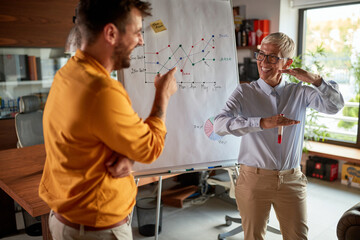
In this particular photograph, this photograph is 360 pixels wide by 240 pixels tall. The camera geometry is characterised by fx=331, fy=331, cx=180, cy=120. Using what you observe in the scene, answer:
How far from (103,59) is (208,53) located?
1.26 m

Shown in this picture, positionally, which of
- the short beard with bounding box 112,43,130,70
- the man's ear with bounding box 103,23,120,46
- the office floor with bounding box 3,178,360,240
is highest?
the man's ear with bounding box 103,23,120,46

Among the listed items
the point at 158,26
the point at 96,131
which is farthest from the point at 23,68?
the point at 96,131

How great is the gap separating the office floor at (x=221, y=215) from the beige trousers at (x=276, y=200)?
113 cm

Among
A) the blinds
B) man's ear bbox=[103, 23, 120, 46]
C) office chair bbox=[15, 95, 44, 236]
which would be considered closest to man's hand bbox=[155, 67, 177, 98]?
man's ear bbox=[103, 23, 120, 46]

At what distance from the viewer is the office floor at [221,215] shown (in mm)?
2994

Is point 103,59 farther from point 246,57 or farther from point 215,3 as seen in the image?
point 246,57

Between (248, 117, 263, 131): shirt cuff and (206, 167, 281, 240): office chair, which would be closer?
(248, 117, 263, 131): shirt cuff

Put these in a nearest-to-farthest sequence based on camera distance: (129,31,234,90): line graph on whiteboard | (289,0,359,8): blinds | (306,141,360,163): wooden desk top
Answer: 1. (129,31,234,90): line graph on whiteboard
2. (306,141,360,163): wooden desk top
3. (289,0,359,8): blinds

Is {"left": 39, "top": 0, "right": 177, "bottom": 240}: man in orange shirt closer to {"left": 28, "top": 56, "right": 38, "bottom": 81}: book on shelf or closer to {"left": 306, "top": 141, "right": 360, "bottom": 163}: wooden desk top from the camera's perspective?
{"left": 306, "top": 141, "right": 360, "bottom": 163}: wooden desk top

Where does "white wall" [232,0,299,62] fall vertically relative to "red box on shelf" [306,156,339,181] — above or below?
above

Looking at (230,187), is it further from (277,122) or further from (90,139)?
(90,139)

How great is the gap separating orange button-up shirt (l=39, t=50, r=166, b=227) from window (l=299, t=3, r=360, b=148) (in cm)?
366

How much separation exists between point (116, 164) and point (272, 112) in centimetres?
112

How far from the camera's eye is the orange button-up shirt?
101 centimetres
